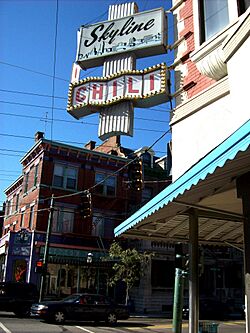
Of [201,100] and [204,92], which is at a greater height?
[204,92]

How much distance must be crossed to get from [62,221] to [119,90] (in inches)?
999

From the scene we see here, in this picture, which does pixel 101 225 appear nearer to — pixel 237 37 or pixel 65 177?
pixel 65 177

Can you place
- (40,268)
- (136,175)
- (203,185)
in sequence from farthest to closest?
(40,268) < (136,175) < (203,185)

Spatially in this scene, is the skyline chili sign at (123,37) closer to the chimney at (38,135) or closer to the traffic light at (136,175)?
the traffic light at (136,175)

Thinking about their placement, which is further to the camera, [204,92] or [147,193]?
[147,193]

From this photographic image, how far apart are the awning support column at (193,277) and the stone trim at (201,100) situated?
2.32 meters

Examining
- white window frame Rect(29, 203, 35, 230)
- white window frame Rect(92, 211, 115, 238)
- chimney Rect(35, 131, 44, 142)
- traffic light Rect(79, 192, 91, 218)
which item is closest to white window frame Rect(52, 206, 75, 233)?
white window frame Rect(29, 203, 35, 230)

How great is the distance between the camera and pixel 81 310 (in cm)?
2112

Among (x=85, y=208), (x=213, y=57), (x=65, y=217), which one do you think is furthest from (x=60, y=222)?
(x=213, y=57)

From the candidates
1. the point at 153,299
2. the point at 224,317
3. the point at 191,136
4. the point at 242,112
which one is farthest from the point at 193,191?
the point at 153,299

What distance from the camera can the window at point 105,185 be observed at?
3703 cm

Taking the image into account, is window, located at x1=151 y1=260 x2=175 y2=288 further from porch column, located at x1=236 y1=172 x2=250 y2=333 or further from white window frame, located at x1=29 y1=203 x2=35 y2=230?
porch column, located at x1=236 y1=172 x2=250 y2=333

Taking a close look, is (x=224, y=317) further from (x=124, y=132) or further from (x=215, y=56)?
(x=215, y=56)

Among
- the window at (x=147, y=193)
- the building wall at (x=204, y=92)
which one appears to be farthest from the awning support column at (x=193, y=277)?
the window at (x=147, y=193)
